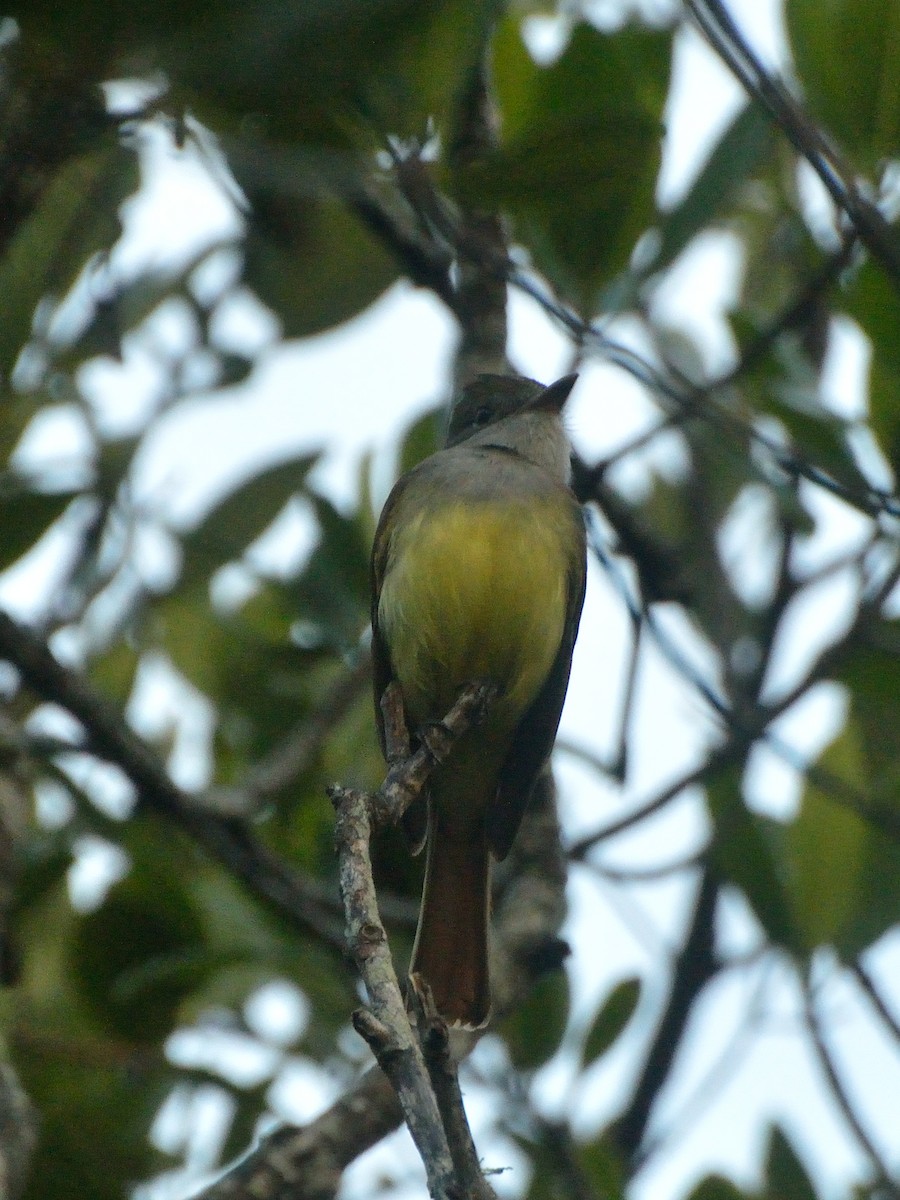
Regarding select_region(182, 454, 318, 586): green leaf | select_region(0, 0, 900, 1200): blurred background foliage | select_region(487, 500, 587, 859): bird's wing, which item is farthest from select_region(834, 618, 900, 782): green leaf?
select_region(182, 454, 318, 586): green leaf

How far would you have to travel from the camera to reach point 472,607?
3875 mm

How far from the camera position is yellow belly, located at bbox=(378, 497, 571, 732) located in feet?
12.8

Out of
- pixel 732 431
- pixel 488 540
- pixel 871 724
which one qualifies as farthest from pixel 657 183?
pixel 871 724

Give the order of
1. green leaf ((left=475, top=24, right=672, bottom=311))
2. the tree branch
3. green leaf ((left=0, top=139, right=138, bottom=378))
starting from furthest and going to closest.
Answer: green leaf ((left=0, top=139, right=138, bottom=378)) < the tree branch < green leaf ((left=475, top=24, right=672, bottom=311))

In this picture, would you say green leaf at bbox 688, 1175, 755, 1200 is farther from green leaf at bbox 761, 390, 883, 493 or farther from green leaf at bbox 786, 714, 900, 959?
green leaf at bbox 761, 390, 883, 493

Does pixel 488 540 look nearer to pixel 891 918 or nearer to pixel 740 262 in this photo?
pixel 891 918

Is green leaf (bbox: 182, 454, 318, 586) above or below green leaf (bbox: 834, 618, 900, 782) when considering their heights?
above

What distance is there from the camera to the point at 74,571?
472 cm

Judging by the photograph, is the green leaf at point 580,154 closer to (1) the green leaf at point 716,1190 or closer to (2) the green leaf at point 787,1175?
(1) the green leaf at point 716,1190

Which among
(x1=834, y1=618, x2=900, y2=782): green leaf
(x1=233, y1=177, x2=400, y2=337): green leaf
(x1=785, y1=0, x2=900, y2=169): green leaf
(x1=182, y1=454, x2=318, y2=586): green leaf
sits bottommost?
(x1=834, y1=618, x2=900, y2=782): green leaf

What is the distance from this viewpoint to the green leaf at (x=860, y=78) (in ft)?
11.2

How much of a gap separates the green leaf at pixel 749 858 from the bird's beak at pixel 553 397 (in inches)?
45.9

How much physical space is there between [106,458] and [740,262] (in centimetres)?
379

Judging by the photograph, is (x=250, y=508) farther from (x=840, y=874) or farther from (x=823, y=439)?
(x=840, y=874)
